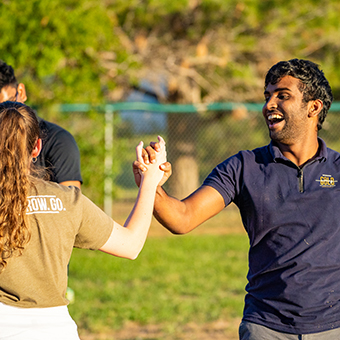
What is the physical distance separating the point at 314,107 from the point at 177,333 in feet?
10.1

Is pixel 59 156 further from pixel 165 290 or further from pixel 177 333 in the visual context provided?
pixel 165 290

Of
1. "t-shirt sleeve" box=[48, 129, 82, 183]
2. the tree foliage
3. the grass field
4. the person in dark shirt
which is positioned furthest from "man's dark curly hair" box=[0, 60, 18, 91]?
the tree foliage

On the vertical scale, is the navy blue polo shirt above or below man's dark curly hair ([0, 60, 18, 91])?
below

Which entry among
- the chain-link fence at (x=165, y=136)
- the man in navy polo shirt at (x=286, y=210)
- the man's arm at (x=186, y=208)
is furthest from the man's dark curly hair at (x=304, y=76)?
the chain-link fence at (x=165, y=136)

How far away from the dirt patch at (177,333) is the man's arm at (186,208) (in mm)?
2674

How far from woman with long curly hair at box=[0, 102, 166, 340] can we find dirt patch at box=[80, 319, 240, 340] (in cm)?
308

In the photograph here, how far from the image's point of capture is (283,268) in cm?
269

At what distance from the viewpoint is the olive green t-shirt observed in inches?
83.3

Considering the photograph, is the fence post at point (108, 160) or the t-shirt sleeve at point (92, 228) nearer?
the t-shirt sleeve at point (92, 228)

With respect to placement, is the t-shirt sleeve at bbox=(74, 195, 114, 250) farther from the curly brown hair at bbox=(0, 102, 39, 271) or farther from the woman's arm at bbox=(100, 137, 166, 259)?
the curly brown hair at bbox=(0, 102, 39, 271)

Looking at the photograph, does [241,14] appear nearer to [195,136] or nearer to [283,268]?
[195,136]

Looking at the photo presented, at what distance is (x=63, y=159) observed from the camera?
334cm

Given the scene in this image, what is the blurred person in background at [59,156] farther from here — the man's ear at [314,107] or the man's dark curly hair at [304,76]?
the man's ear at [314,107]

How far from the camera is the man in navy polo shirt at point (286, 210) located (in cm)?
263
